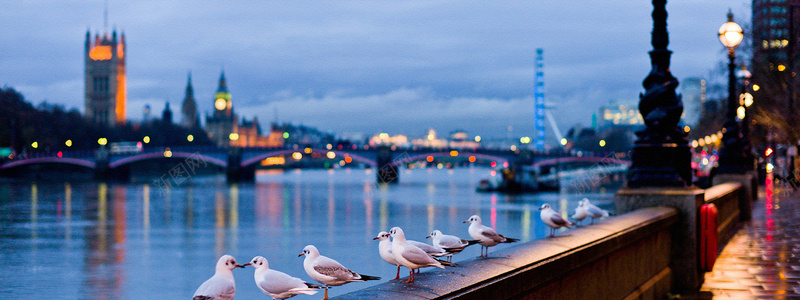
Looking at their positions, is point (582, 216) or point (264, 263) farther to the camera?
point (582, 216)

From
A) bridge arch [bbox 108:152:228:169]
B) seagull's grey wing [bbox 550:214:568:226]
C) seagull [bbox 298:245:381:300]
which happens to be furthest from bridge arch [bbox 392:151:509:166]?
seagull [bbox 298:245:381:300]

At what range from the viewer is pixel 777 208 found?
→ 1998cm

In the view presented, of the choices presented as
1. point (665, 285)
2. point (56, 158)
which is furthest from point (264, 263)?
point (56, 158)

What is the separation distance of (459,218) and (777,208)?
95.5 feet

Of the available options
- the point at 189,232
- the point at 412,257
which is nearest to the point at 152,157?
the point at 189,232

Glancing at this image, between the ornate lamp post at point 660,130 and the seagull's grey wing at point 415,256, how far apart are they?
5542mm

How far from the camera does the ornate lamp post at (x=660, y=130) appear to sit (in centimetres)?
959

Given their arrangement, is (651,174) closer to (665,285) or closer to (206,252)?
(665,285)

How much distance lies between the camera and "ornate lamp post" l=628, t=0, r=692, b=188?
31.4 feet

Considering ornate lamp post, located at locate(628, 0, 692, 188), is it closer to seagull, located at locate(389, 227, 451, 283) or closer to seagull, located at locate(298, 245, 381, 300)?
seagull, located at locate(389, 227, 451, 283)

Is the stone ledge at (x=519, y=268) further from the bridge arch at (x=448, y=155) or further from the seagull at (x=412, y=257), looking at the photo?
the bridge arch at (x=448, y=155)

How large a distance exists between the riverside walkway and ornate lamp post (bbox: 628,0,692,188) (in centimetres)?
123

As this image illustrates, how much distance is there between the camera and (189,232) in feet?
132

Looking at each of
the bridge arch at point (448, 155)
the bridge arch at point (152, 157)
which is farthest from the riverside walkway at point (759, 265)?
the bridge arch at point (152, 157)
